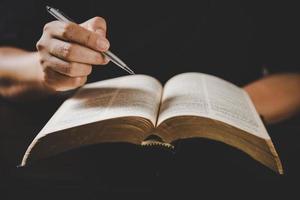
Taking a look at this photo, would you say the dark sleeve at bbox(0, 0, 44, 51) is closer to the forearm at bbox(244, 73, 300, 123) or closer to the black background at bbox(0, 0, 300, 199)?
the black background at bbox(0, 0, 300, 199)

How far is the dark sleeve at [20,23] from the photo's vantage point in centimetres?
119

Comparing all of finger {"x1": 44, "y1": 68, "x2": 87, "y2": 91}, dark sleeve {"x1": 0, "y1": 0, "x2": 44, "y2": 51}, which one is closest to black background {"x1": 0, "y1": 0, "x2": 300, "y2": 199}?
dark sleeve {"x1": 0, "y1": 0, "x2": 44, "y2": 51}

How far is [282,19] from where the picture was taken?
1.40 metres

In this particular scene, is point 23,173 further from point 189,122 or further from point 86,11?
point 86,11

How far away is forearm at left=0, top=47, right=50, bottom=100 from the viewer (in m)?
0.95

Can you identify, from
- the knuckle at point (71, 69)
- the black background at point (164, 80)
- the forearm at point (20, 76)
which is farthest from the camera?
the forearm at point (20, 76)

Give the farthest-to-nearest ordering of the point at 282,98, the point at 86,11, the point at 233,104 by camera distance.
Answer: the point at 86,11, the point at 282,98, the point at 233,104

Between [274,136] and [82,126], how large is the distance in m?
0.49

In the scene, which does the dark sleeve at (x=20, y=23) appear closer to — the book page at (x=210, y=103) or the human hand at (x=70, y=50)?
the human hand at (x=70, y=50)

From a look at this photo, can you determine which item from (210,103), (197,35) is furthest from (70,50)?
(197,35)

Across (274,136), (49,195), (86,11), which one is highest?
(86,11)

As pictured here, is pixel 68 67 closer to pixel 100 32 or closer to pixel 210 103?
pixel 100 32

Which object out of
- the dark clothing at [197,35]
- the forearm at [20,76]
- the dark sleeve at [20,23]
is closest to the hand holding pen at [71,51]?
the forearm at [20,76]

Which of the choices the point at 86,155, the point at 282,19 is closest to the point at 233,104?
the point at 86,155
